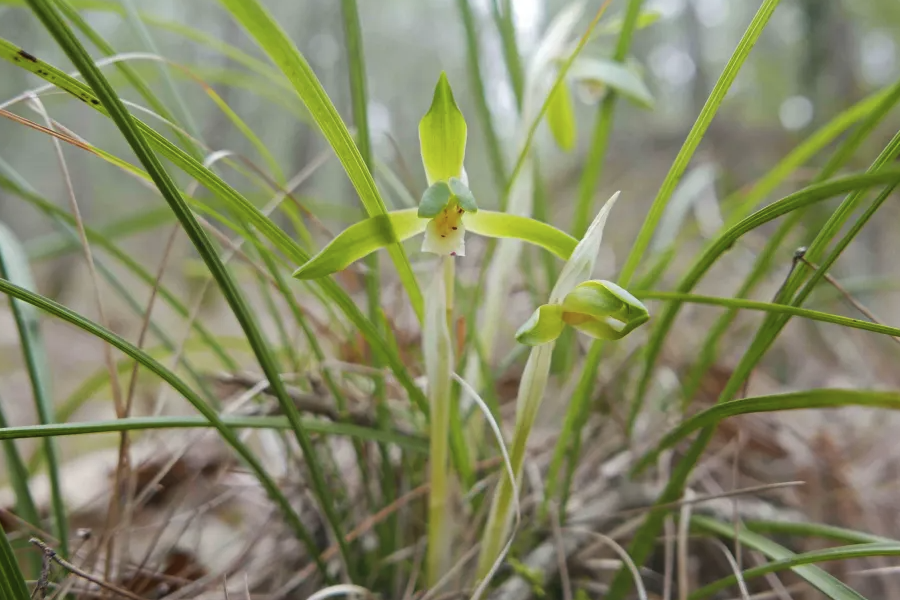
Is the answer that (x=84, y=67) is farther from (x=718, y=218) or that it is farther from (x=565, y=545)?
(x=718, y=218)

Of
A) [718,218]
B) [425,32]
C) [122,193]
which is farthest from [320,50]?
[718,218]

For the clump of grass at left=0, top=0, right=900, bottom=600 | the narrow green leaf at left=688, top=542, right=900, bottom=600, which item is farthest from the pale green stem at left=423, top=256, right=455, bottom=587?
the narrow green leaf at left=688, top=542, right=900, bottom=600

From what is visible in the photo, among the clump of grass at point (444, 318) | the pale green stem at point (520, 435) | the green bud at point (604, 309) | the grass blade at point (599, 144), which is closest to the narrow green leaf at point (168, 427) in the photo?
the clump of grass at point (444, 318)

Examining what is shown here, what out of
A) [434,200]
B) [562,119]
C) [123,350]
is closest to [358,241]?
[434,200]

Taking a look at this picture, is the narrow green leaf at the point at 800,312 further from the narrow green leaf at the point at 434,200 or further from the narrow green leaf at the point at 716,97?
the narrow green leaf at the point at 434,200

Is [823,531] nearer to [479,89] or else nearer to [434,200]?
[434,200]

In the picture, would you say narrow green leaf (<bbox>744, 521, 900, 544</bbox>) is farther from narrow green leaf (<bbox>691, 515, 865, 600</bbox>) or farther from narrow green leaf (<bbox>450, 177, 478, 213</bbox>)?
narrow green leaf (<bbox>450, 177, 478, 213</bbox>)

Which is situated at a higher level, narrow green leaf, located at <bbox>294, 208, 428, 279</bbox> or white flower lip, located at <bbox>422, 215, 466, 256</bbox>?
white flower lip, located at <bbox>422, 215, 466, 256</bbox>
